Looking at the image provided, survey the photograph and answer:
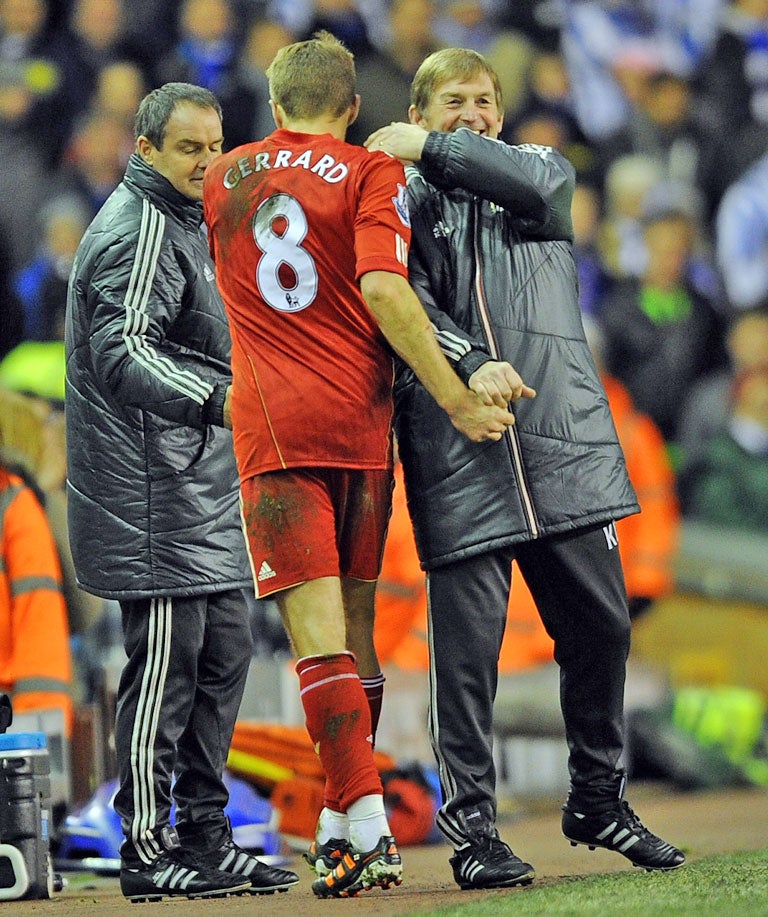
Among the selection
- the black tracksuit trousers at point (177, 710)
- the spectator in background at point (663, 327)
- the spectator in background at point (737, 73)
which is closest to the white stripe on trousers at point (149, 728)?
the black tracksuit trousers at point (177, 710)

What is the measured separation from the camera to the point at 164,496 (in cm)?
354

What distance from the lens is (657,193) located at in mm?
9867

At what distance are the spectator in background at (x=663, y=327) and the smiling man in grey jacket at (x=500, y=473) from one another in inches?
238

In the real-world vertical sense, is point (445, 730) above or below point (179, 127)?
below

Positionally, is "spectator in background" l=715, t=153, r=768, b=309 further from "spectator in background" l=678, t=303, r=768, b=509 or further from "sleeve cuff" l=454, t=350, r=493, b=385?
"sleeve cuff" l=454, t=350, r=493, b=385

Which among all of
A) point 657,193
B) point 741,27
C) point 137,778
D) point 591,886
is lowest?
point 591,886

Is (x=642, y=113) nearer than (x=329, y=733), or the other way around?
(x=329, y=733)

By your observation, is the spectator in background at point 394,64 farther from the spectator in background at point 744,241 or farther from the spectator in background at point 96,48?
the spectator in background at point 744,241

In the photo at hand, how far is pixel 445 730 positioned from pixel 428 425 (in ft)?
2.05

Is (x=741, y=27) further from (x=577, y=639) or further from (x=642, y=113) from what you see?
(x=577, y=639)

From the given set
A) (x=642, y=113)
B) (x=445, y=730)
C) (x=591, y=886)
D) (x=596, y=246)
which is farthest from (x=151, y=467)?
(x=642, y=113)

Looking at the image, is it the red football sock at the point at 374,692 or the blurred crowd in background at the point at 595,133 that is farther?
the blurred crowd in background at the point at 595,133

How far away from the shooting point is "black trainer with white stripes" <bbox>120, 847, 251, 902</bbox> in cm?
334

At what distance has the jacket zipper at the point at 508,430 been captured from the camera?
326 centimetres
